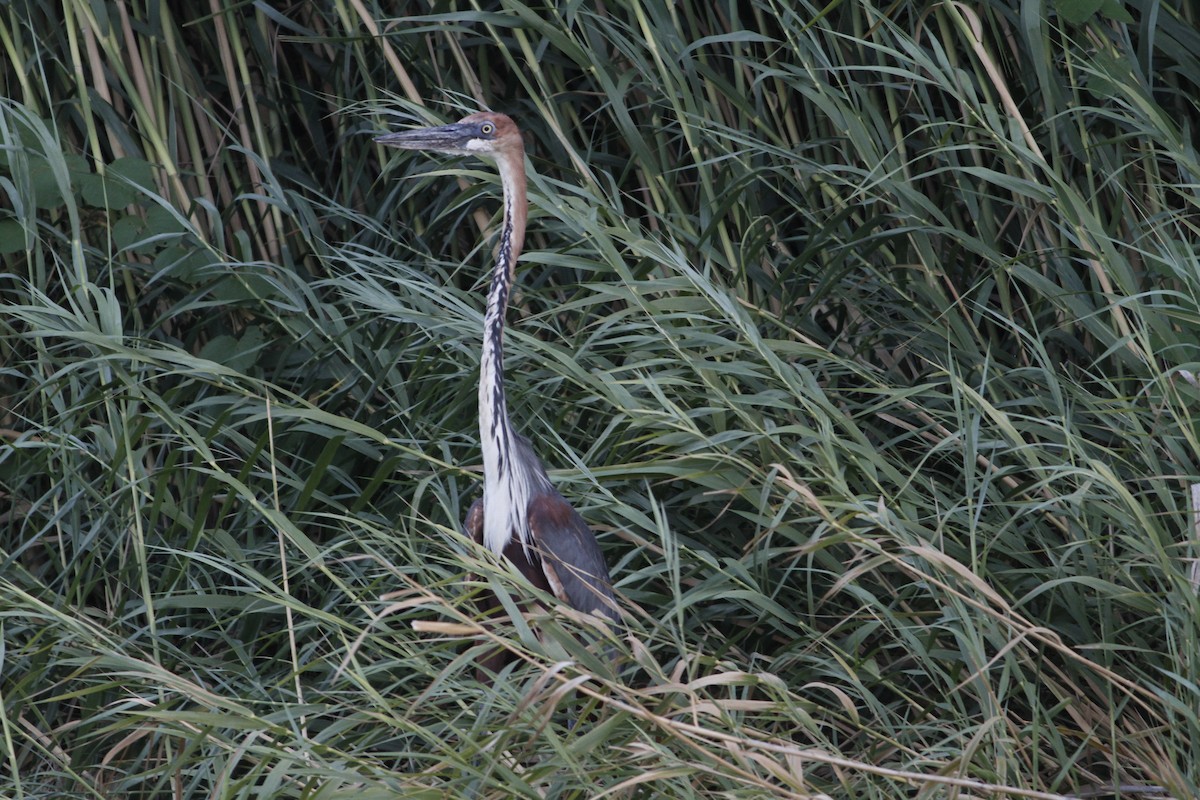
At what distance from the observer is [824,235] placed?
271cm

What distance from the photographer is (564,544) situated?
94.6 inches

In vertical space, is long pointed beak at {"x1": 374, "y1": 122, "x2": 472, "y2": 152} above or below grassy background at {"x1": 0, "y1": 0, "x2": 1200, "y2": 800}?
above

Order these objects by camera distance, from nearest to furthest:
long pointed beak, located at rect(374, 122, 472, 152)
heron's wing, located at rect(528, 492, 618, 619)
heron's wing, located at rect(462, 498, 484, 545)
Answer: heron's wing, located at rect(528, 492, 618, 619) < heron's wing, located at rect(462, 498, 484, 545) < long pointed beak, located at rect(374, 122, 472, 152)

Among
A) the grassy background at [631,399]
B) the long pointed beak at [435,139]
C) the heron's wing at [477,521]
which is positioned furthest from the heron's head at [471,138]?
the heron's wing at [477,521]

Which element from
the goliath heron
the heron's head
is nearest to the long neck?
the goliath heron

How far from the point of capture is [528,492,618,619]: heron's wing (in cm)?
239

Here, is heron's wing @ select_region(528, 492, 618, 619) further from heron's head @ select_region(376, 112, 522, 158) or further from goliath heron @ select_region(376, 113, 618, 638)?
heron's head @ select_region(376, 112, 522, 158)

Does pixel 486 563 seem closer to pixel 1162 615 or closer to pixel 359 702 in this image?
pixel 359 702

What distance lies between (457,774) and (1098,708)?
110 centimetres

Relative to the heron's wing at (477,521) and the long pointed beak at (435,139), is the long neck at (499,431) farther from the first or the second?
the long pointed beak at (435,139)

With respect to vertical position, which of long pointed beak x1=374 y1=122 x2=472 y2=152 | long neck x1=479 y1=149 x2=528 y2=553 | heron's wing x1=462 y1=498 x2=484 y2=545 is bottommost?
heron's wing x1=462 y1=498 x2=484 y2=545

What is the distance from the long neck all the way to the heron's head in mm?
145

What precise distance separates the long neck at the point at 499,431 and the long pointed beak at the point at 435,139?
0.20m

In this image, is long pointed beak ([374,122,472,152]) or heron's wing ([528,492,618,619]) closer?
heron's wing ([528,492,618,619])
